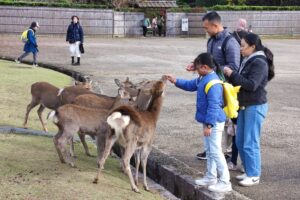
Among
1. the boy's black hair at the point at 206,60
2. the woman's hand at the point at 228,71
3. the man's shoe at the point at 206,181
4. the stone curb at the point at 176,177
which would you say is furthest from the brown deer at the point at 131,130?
the woman's hand at the point at 228,71

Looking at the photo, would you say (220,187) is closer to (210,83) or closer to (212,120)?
(212,120)

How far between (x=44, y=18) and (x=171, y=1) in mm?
12105

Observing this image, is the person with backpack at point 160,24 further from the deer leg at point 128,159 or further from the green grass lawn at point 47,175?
the deer leg at point 128,159

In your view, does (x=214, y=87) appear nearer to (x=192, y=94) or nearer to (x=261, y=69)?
(x=261, y=69)

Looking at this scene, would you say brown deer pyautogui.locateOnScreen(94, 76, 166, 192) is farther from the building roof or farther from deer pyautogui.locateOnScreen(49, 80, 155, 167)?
the building roof

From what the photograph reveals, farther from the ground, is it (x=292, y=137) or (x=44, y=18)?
(x=44, y=18)

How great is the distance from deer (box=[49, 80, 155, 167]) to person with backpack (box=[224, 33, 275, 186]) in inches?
73.0

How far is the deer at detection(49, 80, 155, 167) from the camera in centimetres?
695

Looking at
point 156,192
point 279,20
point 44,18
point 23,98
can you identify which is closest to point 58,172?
point 156,192

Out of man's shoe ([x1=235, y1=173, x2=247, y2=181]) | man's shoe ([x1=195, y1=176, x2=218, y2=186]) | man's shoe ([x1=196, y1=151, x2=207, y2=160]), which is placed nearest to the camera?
man's shoe ([x1=195, y1=176, x2=218, y2=186])

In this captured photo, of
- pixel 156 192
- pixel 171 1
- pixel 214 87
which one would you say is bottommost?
pixel 156 192

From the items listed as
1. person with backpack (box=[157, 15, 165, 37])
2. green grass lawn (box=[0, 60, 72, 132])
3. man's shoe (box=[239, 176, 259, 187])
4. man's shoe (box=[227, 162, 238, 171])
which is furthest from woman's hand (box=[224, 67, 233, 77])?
person with backpack (box=[157, 15, 165, 37])

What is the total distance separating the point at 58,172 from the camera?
21.2ft

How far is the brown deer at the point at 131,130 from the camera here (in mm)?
6230
